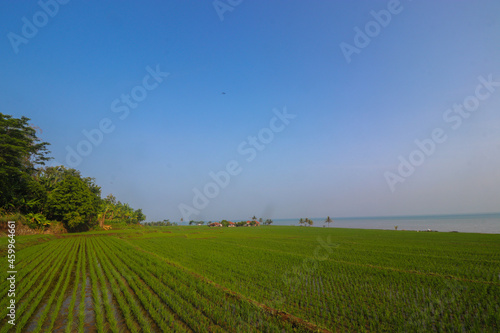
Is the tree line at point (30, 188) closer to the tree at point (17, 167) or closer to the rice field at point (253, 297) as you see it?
the tree at point (17, 167)

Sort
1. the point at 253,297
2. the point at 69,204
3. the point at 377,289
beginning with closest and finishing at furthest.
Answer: the point at 253,297 < the point at 377,289 < the point at 69,204

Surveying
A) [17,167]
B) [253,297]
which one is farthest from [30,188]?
[253,297]

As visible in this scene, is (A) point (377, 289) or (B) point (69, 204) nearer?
(A) point (377, 289)

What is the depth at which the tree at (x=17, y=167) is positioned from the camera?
1110 inches

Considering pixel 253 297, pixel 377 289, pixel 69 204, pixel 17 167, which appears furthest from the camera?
pixel 69 204

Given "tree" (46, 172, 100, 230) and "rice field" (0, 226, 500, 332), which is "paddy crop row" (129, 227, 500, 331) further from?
"tree" (46, 172, 100, 230)

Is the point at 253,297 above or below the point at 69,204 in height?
below

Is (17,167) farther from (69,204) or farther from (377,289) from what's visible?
(377,289)

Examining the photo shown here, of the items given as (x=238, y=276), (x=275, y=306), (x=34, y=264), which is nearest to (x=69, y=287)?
(x=34, y=264)

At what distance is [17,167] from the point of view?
1226 inches

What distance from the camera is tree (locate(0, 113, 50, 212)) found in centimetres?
2820

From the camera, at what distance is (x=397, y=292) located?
29.1 ft

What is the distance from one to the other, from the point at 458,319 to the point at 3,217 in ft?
139

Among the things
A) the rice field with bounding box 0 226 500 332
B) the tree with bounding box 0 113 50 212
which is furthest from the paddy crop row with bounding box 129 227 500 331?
the tree with bounding box 0 113 50 212
